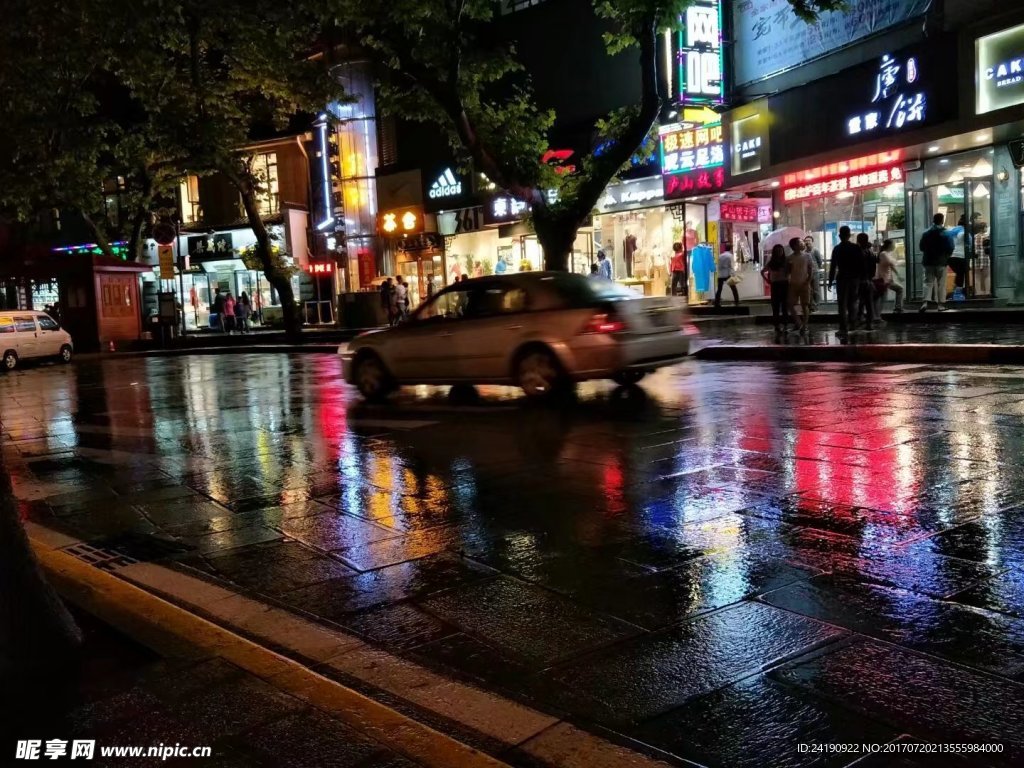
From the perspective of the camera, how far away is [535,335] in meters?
11.9

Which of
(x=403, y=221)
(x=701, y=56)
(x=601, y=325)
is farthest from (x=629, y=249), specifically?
(x=601, y=325)

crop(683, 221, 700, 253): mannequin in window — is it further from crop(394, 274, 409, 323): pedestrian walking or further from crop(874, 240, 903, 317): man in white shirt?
crop(394, 274, 409, 323): pedestrian walking

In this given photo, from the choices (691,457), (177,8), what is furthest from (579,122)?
(691,457)

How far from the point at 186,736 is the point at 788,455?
5.70 meters

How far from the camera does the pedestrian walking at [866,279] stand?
17109mm

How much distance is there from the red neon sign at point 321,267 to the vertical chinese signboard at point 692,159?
17986mm

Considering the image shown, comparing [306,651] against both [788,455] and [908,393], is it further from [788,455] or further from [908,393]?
[908,393]

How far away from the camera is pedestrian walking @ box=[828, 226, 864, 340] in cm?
1684

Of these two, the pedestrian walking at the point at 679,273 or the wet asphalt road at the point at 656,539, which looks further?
the pedestrian walking at the point at 679,273

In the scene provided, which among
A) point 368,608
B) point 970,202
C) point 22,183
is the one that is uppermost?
point 22,183

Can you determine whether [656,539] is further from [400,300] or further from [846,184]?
[400,300]

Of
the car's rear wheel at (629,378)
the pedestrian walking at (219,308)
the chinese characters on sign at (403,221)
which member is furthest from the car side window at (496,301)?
the pedestrian walking at (219,308)

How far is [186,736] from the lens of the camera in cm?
341

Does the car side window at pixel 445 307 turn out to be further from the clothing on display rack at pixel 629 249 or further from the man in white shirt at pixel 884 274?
the clothing on display rack at pixel 629 249
